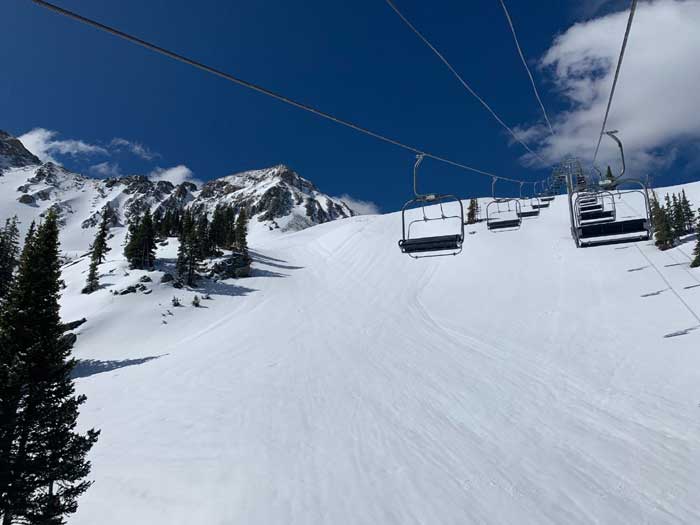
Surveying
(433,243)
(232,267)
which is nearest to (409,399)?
(433,243)

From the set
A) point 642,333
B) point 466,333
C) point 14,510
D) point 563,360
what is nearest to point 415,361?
point 466,333

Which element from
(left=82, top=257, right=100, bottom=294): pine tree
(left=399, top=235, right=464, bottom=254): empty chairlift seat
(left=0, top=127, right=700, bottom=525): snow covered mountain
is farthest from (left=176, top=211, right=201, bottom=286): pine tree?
(left=399, top=235, right=464, bottom=254): empty chairlift seat

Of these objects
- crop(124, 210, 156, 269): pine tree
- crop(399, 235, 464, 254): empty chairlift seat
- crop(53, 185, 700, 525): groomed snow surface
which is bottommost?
crop(53, 185, 700, 525): groomed snow surface

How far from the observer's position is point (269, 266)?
60875 millimetres

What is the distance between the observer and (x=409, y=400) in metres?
20.3

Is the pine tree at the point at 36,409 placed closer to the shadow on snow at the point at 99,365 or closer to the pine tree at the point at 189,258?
the shadow on snow at the point at 99,365

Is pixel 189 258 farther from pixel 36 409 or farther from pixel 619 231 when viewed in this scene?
pixel 619 231

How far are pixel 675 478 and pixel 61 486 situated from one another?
63.5ft

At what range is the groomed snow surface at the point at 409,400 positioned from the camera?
12.5m

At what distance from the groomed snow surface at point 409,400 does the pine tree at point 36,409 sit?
1245 mm

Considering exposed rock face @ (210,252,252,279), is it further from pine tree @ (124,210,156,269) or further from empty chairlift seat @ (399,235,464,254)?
empty chairlift seat @ (399,235,464,254)

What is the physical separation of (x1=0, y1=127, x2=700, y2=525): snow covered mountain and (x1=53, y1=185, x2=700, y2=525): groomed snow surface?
0.32ft

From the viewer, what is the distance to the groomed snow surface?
1252cm

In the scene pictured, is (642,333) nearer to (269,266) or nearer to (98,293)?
(269,266)
